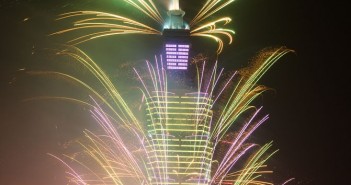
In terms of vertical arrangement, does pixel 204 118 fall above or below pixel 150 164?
above

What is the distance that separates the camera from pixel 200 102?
1944 centimetres

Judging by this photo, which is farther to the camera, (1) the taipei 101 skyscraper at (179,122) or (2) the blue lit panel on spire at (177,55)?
(2) the blue lit panel on spire at (177,55)

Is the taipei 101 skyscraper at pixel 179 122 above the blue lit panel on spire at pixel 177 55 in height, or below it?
below

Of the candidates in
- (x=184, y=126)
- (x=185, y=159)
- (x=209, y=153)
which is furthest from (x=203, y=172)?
(x=185, y=159)

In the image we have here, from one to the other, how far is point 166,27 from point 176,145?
8.21 meters

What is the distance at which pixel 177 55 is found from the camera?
32000 millimetres

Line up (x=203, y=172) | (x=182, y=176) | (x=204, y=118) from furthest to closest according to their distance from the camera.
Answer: (x=182, y=176) → (x=203, y=172) → (x=204, y=118)

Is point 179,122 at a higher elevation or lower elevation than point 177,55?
lower

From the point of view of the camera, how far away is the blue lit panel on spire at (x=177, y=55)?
31312 mm

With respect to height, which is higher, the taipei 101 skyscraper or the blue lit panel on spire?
the blue lit panel on spire

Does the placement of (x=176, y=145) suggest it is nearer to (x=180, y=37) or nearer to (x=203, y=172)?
(x=180, y=37)

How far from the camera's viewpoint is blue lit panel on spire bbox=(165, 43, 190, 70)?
31312 mm

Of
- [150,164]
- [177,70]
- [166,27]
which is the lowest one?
[150,164]

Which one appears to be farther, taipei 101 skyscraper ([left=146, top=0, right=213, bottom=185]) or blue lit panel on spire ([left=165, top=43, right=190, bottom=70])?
blue lit panel on spire ([left=165, top=43, right=190, bottom=70])
